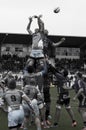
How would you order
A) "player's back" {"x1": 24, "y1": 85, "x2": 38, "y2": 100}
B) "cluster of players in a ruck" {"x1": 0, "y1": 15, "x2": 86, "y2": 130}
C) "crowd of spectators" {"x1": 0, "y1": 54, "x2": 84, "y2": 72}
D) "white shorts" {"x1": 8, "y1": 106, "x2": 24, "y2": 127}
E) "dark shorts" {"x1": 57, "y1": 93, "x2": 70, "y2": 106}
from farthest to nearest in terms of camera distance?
1. "crowd of spectators" {"x1": 0, "y1": 54, "x2": 84, "y2": 72}
2. "dark shorts" {"x1": 57, "y1": 93, "x2": 70, "y2": 106}
3. "cluster of players in a ruck" {"x1": 0, "y1": 15, "x2": 86, "y2": 130}
4. "player's back" {"x1": 24, "y1": 85, "x2": 38, "y2": 100}
5. "white shorts" {"x1": 8, "y1": 106, "x2": 24, "y2": 127}

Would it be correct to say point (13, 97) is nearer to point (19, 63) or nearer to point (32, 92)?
point (32, 92)

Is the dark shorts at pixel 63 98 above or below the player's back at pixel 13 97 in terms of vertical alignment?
below

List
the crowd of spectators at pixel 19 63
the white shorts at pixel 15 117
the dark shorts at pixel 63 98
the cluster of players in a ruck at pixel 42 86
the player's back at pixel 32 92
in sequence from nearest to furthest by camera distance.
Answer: the white shorts at pixel 15 117
the player's back at pixel 32 92
the cluster of players in a ruck at pixel 42 86
the dark shorts at pixel 63 98
the crowd of spectators at pixel 19 63

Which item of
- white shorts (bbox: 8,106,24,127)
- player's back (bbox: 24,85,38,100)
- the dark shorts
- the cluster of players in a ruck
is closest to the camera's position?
white shorts (bbox: 8,106,24,127)

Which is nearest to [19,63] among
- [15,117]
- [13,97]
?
[13,97]

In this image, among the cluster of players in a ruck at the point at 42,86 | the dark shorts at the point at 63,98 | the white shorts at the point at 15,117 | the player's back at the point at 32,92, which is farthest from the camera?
the dark shorts at the point at 63,98

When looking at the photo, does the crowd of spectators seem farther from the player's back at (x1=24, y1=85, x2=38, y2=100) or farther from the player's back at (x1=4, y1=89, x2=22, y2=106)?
the player's back at (x1=4, y1=89, x2=22, y2=106)

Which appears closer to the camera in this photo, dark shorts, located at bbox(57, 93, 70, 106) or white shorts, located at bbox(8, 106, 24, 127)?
white shorts, located at bbox(8, 106, 24, 127)

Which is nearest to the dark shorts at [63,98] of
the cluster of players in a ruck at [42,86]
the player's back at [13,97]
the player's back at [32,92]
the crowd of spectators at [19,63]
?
the cluster of players in a ruck at [42,86]

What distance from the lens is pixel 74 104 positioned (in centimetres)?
2547

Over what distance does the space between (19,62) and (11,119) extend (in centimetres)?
5374

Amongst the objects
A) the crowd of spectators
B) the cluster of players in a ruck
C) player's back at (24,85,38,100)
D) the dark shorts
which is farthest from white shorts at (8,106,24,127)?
the crowd of spectators

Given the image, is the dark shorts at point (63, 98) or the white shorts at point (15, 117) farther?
the dark shorts at point (63, 98)

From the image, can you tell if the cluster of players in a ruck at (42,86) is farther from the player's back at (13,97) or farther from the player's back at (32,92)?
the player's back at (13,97)
